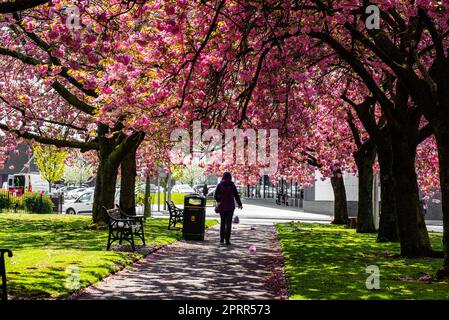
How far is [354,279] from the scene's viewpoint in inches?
460

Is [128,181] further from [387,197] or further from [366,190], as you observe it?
[387,197]

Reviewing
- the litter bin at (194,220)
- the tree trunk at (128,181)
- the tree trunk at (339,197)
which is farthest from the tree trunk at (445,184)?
the tree trunk at (339,197)

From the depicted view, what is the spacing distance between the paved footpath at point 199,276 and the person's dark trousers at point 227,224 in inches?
24.4

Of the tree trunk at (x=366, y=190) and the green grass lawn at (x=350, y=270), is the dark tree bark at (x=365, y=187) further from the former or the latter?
the green grass lawn at (x=350, y=270)

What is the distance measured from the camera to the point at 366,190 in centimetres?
2575

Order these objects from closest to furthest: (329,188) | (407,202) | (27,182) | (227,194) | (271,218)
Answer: (407,202), (227,194), (271,218), (329,188), (27,182)

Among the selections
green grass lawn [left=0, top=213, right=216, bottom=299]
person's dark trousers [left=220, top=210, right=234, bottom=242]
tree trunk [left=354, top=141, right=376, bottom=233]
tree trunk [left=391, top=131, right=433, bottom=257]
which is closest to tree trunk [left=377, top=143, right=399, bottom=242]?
tree trunk [left=391, top=131, right=433, bottom=257]

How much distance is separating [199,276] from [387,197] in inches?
370

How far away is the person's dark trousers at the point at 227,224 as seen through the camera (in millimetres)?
17953

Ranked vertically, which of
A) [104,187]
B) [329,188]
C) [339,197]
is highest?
[329,188]

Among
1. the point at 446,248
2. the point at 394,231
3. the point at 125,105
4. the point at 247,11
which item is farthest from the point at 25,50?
the point at 446,248

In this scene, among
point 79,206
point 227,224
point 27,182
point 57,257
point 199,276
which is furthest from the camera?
point 27,182

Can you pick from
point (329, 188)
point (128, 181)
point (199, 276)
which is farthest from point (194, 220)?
point (329, 188)
